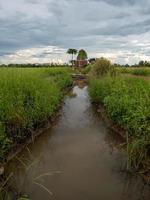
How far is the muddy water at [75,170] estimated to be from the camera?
14.5 ft

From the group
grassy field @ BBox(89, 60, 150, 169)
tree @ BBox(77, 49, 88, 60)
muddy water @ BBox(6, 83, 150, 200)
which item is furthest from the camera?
tree @ BBox(77, 49, 88, 60)

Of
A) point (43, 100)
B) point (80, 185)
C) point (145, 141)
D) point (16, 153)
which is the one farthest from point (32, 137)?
point (145, 141)

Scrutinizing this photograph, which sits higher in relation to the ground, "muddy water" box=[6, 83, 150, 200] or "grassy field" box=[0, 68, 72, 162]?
"grassy field" box=[0, 68, 72, 162]

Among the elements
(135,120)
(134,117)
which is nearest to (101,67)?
(134,117)

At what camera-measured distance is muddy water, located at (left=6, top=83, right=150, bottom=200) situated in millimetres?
4418

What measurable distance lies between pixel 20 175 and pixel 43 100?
3459mm

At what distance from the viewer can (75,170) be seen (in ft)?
17.3

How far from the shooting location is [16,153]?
5992 mm

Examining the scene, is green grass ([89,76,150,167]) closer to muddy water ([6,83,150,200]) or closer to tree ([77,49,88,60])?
muddy water ([6,83,150,200])

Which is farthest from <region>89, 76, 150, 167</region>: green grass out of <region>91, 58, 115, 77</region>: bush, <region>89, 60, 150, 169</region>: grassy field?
<region>91, 58, 115, 77</region>: bush

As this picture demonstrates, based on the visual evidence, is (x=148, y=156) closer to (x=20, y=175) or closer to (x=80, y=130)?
(x=20, y=175)

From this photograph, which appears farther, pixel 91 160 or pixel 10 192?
pixel 91 160

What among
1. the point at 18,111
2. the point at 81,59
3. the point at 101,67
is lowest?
the point at 18,111

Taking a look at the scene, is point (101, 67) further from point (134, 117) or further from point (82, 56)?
point (82, 56)
